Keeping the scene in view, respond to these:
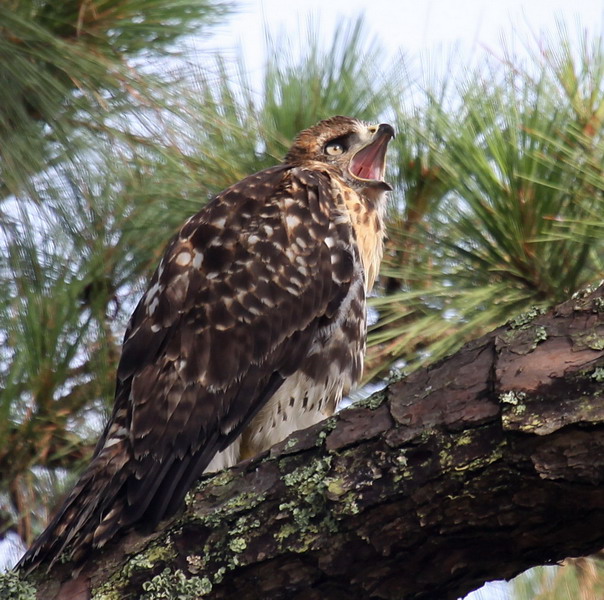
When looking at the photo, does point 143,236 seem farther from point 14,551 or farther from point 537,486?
point 537,486

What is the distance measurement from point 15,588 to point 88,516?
9.6 inches

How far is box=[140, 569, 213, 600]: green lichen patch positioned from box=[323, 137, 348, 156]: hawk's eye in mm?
1975

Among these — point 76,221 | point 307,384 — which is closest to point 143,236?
point 76,221

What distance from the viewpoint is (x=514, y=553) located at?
197 cm

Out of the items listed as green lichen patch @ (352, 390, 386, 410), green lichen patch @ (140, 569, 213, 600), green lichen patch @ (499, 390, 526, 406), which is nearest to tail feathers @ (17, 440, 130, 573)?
green lichen patch @ (140, 569, 213, 600)

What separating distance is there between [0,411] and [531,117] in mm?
2129

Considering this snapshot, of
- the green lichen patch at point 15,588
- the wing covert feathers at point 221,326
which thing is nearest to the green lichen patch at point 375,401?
the wing covert feathers at point 221,326

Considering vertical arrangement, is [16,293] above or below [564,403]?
above

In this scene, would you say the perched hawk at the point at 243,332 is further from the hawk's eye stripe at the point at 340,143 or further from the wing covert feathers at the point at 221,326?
the hawk's eye stripe at the point at 340,143

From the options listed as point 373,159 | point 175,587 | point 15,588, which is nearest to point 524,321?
point 175,587

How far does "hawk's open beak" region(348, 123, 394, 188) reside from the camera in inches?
147

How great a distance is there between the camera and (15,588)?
7.56ft

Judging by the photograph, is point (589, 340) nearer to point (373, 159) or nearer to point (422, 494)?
point (422, 494)

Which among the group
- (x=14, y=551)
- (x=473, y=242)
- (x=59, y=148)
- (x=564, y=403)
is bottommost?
(x=564, y=403)
